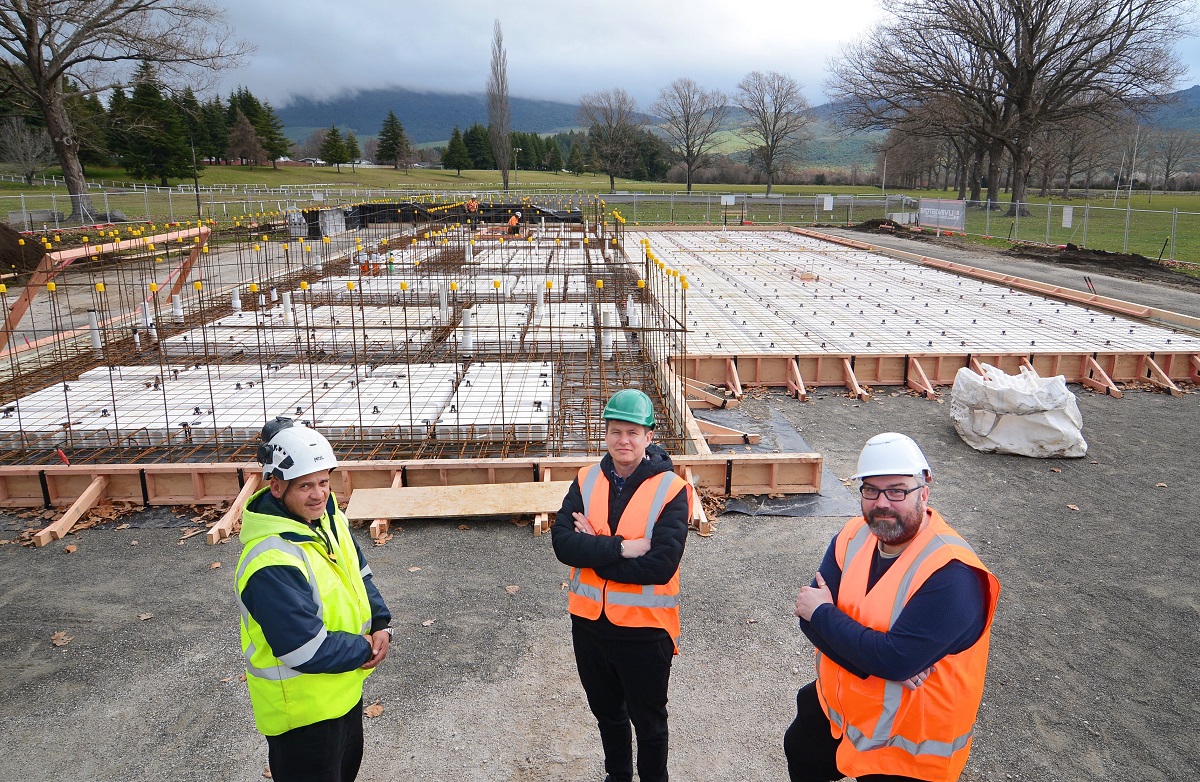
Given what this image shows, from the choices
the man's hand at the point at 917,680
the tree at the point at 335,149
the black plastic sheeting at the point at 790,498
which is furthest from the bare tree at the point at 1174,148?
the man's hand at the point at 917,680

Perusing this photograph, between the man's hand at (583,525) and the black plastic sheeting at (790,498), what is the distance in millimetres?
4085

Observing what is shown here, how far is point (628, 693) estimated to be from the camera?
3477 millimetres

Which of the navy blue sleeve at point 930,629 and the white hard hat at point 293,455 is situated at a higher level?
the white hard hat at point 293,455

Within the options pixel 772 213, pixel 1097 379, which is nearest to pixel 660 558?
pixel 1097 379

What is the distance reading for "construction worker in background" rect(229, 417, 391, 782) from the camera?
105 inches

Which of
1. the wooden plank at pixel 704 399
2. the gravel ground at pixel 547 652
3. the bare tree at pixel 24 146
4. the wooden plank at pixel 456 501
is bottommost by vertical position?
the gravel ground at pixel 547 652

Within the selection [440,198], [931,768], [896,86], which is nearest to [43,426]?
[931,768]

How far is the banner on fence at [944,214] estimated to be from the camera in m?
35.0

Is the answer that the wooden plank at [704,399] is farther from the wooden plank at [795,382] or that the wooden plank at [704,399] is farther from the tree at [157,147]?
the tree at [157,147]

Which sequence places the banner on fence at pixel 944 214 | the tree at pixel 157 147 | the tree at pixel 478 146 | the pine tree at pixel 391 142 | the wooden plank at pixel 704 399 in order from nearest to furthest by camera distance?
1. the wooden plank at pixel 704 399
2. the banner on fence at pixel 944 214
3. the tree at pixel 157 147
4. the pine tree at pixel 391 142
5. the tree at pixel 478 146

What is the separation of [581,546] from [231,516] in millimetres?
4745

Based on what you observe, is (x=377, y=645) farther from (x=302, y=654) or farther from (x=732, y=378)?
(x=732, y=378)

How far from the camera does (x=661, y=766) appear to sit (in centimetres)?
355

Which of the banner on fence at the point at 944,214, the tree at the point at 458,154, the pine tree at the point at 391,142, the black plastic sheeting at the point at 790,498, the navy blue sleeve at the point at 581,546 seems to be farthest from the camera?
the tree at the point at 458,154
